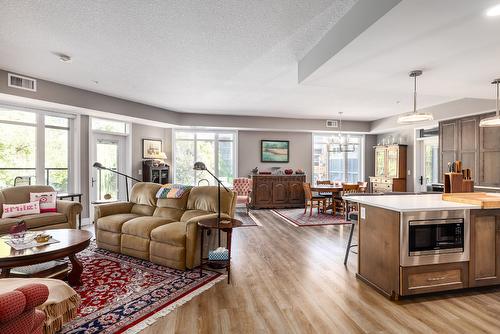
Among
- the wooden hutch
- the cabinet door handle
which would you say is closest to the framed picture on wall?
the wooden hutch

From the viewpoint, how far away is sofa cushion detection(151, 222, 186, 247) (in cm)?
335

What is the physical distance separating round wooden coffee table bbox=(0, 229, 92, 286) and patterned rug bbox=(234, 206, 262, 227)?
343 centimetres

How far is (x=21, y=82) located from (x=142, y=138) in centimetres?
308

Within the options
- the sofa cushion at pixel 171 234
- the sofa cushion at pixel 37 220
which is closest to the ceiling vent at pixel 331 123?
the sofa cushion at pixel 171 234

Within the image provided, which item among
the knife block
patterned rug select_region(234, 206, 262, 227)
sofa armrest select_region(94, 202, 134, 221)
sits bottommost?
patterned rug select_region(234, 206, 262, 227)

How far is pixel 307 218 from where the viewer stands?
6.65 m

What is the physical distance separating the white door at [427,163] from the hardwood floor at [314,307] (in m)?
4.82

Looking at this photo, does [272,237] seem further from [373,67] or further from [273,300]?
[373,67]

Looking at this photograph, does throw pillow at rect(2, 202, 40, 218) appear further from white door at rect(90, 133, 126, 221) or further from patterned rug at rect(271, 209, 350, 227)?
patterned rug at rect(271, 209, 350, 227)

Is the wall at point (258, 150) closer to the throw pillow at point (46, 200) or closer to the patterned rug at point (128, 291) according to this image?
the throw pillow at point (46, 200)

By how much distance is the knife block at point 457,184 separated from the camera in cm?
330

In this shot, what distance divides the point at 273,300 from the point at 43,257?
2234 millimetres

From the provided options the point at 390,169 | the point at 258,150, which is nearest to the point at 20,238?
the point at 258,150

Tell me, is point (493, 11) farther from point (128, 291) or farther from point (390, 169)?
point (390, 169)
